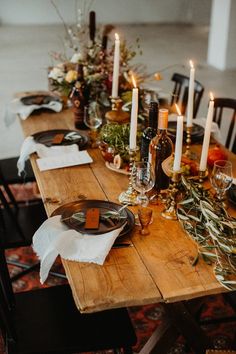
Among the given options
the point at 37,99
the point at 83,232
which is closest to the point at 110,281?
the point at 83,232

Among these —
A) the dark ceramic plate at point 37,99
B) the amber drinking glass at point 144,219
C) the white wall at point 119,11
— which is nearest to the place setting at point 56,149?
the dark ceramic plate at point 37,99

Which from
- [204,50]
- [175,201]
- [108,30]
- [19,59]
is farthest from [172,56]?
[175,201]

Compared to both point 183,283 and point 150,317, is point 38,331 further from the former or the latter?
point 150,317

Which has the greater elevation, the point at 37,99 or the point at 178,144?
the point at 178,144

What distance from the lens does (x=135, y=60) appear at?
8.07 meters

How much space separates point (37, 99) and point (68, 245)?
5.65 feet

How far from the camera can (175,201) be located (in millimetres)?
1967

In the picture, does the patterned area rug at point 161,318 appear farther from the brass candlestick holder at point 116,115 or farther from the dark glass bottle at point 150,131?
the brass candlestick holder at point 116,115

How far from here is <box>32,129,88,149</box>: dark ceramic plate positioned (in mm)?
2588

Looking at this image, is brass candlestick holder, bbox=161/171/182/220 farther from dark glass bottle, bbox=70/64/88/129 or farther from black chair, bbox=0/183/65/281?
dark glass bottle, bbox=70/64/88/129

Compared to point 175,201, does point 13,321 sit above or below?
below

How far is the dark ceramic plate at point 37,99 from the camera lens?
126 inches

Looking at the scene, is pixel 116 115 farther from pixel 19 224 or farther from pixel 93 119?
pixel 19 224

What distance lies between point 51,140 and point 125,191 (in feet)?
2.21
